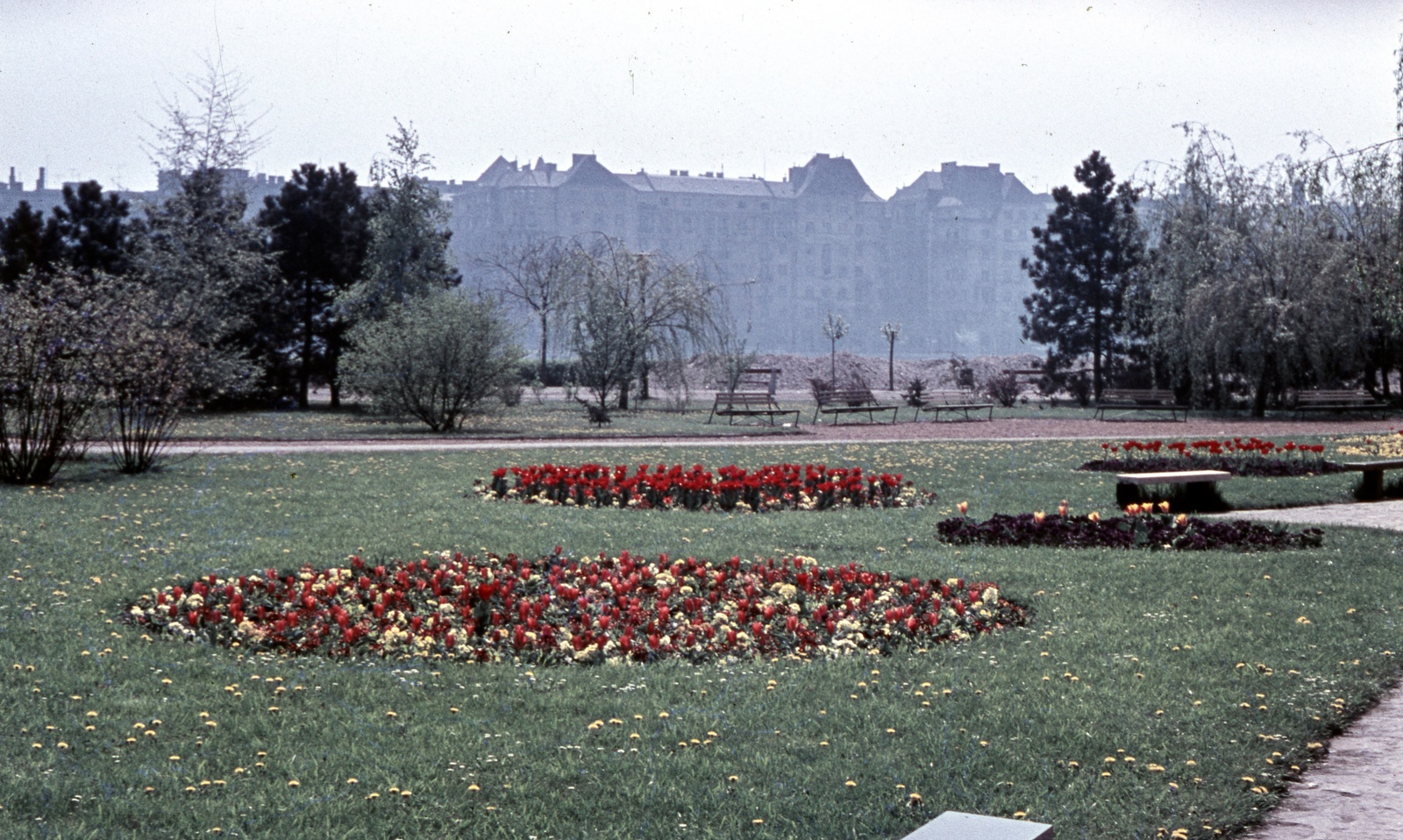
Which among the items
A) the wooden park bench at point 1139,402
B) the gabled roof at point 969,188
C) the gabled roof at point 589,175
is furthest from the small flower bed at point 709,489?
the gabled roof at point 969,188

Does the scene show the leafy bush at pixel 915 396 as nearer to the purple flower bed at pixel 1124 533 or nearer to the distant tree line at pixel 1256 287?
the distant tree line at pixel 1256 287

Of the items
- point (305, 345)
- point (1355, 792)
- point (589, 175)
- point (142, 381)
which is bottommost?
point (1355, 792)

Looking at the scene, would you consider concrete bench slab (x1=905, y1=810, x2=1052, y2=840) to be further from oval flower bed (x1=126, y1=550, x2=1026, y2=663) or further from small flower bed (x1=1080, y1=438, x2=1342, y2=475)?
small flower bed (x1=1080, y1=438, x2=1342, y2=475)

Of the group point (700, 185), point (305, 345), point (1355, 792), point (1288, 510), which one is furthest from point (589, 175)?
point (1355, 792)

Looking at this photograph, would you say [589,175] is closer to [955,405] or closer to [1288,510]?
[955,405]

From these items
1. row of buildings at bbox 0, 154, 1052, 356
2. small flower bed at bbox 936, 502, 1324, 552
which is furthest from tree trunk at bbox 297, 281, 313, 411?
row of buildings at bbox 0, 154, 1052, 356

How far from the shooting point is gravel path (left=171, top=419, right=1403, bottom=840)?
14.1 ft

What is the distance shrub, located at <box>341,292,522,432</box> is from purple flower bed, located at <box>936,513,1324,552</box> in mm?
16155

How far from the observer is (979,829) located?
2885 millimetres

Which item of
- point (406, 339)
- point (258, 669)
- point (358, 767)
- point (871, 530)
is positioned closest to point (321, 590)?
point (258, 669)

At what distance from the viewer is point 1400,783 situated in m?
4.68

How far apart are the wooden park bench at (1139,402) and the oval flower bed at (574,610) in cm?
2490

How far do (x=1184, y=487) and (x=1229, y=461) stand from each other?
346 centimetres

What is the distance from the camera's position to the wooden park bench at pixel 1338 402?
31234 mm
